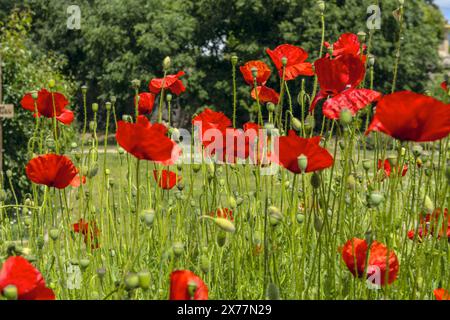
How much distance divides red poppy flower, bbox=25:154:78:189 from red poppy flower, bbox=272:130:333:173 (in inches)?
18.6

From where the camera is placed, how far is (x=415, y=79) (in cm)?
1752

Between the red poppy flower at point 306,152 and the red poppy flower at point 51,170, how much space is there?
47 cm

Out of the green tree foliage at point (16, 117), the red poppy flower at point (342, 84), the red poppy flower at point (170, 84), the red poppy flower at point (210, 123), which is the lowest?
the green tree foliage at point (16, 117)

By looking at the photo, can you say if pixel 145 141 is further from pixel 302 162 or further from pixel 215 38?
pixel 215 38

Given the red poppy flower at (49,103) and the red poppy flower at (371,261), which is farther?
the red poppy flower at (49,103)

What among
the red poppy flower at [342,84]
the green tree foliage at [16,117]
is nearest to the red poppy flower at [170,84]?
the red poppy flower at [342,84]

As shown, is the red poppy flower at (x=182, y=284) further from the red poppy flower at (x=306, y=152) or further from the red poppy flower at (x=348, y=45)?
the red poppy flower at (x=348, y=45)

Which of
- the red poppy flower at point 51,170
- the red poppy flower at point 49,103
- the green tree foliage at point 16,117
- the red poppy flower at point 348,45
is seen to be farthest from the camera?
the green tree foliage at point 16,117

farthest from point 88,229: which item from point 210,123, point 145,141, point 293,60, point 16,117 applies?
point 16,117

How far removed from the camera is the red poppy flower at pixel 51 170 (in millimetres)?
1396

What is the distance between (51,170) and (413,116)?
0.71 metres
